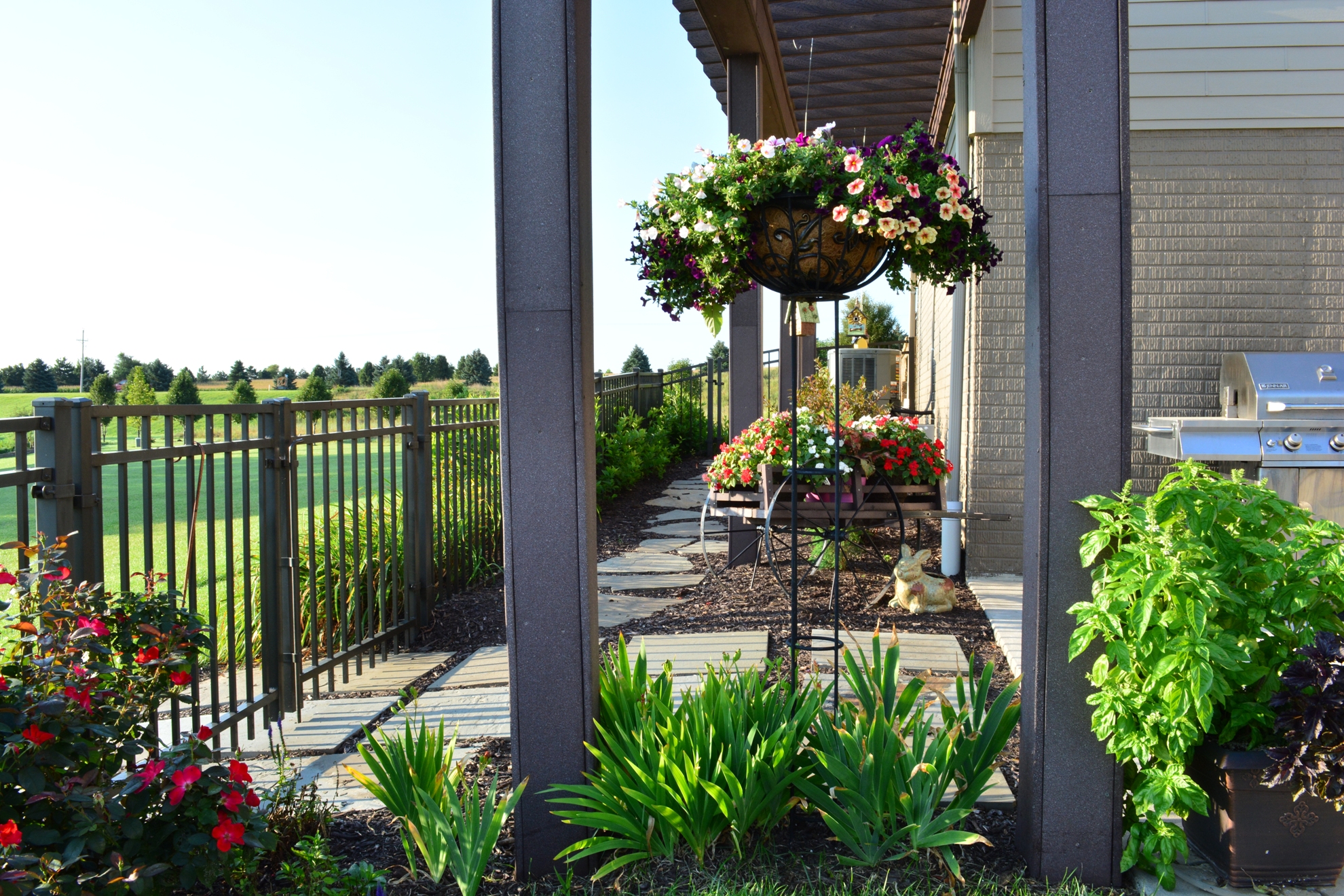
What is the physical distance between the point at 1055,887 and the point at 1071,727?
1.19ft

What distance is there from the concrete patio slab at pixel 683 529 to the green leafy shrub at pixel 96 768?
4929mm

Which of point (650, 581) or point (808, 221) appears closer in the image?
point (808, 221)

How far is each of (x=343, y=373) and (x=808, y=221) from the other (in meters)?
30.2

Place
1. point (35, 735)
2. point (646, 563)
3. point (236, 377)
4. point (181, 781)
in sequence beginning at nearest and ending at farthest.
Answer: point (35, 735)
point (181, 781)
point (646, 563)
point (236, 377)

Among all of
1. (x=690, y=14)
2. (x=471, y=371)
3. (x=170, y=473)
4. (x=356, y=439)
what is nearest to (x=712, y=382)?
(x=690, y=14)

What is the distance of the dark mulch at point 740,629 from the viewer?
1.93 meters

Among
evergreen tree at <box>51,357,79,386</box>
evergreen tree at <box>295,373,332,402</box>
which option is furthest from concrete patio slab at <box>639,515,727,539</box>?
evergreen tree at <box>51,357,79,386</box>

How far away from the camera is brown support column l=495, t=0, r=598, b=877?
1.99 m

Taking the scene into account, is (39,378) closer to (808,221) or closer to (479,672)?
(479,672)

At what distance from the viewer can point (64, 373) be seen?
1405 inches

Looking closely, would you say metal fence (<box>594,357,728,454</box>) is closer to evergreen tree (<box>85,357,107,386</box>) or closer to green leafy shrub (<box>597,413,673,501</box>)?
green leafy shrub (<box>597,413,673,501</box>)

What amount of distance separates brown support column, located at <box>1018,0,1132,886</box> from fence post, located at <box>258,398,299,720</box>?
2547mm

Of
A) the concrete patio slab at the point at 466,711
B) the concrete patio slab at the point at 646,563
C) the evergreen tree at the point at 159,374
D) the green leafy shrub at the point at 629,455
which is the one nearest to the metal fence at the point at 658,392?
the green leafy shrub at the point at 629,455

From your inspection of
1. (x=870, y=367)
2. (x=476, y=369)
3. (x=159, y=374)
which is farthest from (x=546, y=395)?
(x=159, y=374)
